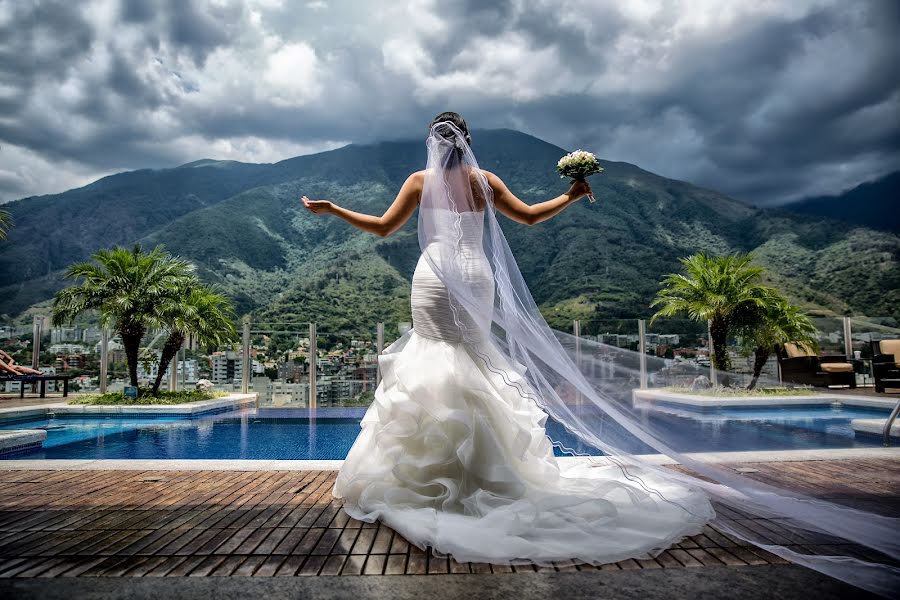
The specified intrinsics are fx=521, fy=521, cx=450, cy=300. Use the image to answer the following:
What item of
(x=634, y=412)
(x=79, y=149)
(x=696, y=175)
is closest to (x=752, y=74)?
(x=696, y=175)

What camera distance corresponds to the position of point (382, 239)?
32781 mm

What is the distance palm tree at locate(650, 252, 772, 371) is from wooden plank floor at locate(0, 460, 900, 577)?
829cm

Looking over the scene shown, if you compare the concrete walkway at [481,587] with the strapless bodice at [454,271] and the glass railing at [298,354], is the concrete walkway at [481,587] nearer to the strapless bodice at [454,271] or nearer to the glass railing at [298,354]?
the strapless bodice at [454,271]

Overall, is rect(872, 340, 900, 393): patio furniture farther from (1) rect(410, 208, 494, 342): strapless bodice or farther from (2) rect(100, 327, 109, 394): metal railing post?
(2) rect(100, 327, 109, 394): metal railing post

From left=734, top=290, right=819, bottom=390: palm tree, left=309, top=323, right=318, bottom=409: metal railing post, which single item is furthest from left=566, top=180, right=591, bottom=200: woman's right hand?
left=734, top=290, right=819, bottom=390: palm tree

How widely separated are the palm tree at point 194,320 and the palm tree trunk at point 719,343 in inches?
405

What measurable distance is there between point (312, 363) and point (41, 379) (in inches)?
221

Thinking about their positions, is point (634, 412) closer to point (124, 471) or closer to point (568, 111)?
point (124, 471)

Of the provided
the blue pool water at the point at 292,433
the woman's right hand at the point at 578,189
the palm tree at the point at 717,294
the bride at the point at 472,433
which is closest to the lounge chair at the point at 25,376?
the blue pool water at the point at 292,433

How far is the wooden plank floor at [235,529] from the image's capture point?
198 centimetres

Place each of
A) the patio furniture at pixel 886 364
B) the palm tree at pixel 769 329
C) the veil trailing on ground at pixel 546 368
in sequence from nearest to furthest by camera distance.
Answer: the veil trailing on ground at pixel 546 368, the patio furniture at pixel 886 364, the palm tree at pixel 769 329

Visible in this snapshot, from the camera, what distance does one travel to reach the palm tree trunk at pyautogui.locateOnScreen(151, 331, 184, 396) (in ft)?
33.4

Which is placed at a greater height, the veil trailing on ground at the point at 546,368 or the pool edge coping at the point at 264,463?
the veil trailing on ground at the point at 546,368

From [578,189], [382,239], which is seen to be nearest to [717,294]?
[578,189]
